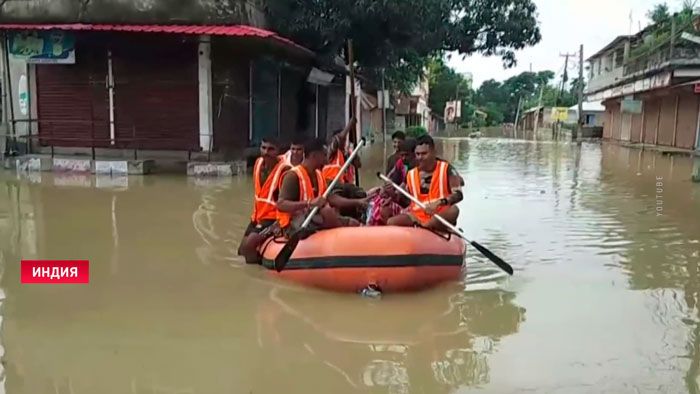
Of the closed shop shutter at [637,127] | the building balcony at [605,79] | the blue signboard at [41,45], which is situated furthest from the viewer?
the building balcony at [605,79]

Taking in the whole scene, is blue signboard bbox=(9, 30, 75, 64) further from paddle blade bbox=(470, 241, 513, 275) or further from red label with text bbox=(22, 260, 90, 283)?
paddle blade bbox=(470, 241, 513, 275)

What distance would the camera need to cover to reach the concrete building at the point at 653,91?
83.8 feet

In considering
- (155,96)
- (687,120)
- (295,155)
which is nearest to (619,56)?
(687,120)

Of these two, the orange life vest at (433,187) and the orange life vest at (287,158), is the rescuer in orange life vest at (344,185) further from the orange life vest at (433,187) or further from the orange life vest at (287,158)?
the orange life vest at (433,187)

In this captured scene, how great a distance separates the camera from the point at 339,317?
5.63m

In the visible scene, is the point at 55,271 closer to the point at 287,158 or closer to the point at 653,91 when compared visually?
the point at 287,158

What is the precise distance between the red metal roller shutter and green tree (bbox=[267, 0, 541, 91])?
3.03 m

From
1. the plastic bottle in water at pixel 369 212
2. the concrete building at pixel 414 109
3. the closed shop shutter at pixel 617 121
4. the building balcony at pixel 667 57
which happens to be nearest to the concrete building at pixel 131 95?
the plastic bottle in water at pixel 369 212

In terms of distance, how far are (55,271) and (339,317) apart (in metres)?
3.29

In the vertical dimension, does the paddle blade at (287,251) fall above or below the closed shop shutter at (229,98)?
below

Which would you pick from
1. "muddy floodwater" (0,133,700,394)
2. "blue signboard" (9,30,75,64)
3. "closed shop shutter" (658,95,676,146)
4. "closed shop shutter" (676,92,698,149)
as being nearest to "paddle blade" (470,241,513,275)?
"muddy floodwater" (0,133,700,394)

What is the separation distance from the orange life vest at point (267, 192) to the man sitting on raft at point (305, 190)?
213mm

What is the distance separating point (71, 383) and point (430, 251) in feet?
10.2

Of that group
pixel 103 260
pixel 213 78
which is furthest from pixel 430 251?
pixel 213 78
